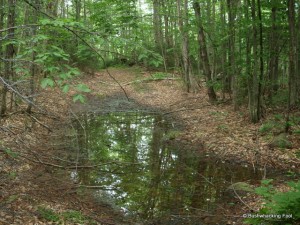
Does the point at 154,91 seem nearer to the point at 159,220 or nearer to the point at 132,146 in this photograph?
the point at 132,146

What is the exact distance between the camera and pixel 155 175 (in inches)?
317

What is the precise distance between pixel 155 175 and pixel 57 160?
2.90m

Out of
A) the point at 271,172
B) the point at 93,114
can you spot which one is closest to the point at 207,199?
the point at 271,172

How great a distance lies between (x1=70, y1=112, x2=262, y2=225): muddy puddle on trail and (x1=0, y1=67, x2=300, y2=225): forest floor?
0.44 metres

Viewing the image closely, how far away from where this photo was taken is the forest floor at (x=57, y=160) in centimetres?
550

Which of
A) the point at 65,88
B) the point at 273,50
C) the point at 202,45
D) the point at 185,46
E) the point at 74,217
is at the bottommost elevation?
the point at 74,217

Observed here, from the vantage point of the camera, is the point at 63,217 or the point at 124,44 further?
the point at 63,217

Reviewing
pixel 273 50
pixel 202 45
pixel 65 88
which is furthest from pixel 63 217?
pixel 202 45

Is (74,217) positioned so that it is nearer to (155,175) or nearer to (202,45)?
(155,175)

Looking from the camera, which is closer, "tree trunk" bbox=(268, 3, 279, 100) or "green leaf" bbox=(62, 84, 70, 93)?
"green leaf" bbox=(62, 84, 70, 93)

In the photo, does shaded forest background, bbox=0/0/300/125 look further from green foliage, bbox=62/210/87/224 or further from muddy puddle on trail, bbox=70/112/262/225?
green foliage, bbox=62/210/87/224

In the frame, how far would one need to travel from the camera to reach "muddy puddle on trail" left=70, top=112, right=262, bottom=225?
6.30 m

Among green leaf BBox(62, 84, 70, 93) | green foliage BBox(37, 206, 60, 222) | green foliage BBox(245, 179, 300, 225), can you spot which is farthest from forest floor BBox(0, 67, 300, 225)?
green foliage BBox(245, 179, 300, 225)

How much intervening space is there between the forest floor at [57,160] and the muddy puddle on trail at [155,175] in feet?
1.44
